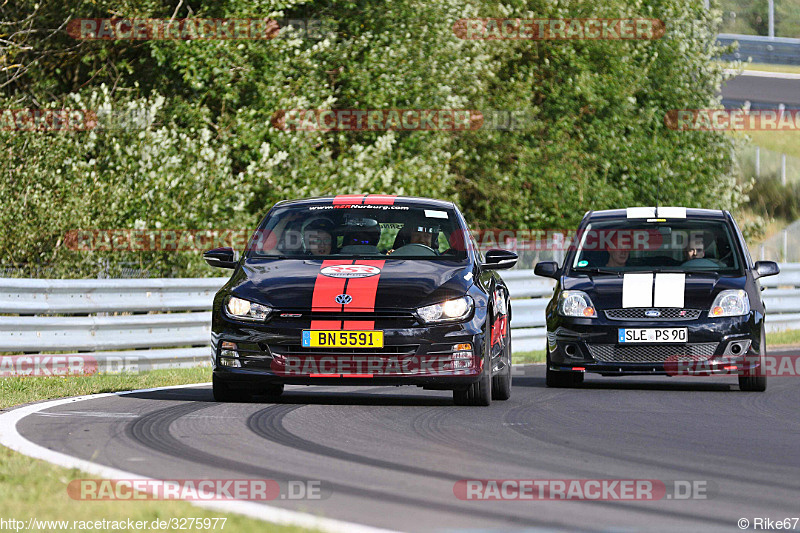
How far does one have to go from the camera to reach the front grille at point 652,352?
477 inches

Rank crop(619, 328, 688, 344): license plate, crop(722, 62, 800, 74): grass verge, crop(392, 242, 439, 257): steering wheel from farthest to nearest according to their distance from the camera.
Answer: crop(722, 62, 800, 74): grass verge → crop(619, 328, 688, 344): license plate → crop(392, 242, 439, 257): steering wheel

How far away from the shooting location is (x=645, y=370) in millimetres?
12164

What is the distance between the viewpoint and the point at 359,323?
9.64m

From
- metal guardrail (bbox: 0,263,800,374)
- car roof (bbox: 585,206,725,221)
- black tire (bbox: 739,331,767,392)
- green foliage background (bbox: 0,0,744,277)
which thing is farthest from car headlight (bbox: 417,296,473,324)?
green foliage background (bbox: 0,0,744,277)

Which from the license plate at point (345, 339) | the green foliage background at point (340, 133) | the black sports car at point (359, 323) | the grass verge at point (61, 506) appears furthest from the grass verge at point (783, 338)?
the grass verge at point (61, 506)

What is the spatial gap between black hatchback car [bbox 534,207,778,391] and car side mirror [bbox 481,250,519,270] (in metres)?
1.62

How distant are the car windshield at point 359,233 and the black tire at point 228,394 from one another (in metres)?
1.13

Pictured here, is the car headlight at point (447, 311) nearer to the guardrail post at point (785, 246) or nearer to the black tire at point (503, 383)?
the black tire at point (503, 383)

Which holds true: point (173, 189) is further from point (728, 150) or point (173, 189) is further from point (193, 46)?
point (728, 150)

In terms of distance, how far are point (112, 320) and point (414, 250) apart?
3.98 metres

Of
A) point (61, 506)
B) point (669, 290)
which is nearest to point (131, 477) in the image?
point (61, 506)

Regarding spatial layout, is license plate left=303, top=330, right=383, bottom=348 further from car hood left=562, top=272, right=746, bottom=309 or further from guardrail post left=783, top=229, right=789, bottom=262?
guardrail post left=783, top=229, right=789, bottom=262

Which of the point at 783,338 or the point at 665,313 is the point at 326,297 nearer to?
the point at 665,313

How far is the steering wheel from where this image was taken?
10.8 meters
